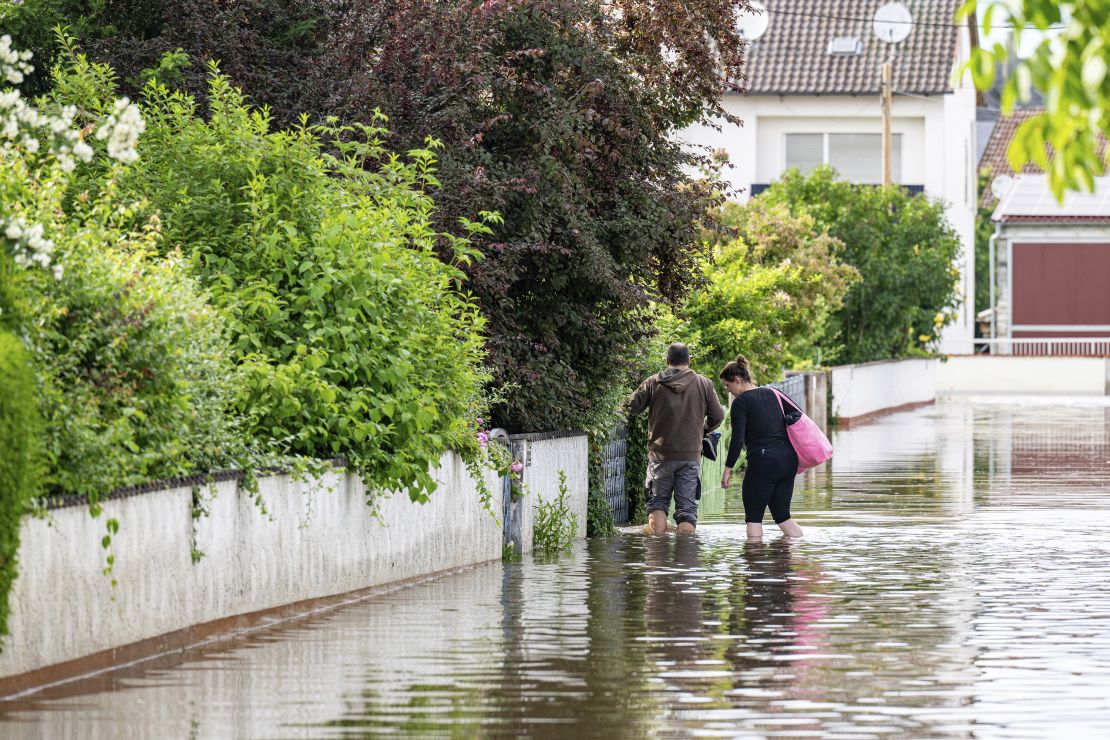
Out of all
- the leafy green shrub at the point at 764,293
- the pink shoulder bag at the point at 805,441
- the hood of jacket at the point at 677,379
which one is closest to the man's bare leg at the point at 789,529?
A: the pink shoulder bag at the point at 805,441

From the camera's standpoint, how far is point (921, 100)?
62562 mm

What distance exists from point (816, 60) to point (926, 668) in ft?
175

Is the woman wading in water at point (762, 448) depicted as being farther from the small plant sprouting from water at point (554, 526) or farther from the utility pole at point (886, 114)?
the utility pole at point (886, 114)

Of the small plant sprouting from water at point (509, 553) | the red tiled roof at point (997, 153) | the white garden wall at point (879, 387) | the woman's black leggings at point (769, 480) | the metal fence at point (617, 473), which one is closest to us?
the small plant sprouting from water at point (509, 553)

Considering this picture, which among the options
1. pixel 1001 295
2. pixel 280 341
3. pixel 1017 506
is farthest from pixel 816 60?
pixel 280 341

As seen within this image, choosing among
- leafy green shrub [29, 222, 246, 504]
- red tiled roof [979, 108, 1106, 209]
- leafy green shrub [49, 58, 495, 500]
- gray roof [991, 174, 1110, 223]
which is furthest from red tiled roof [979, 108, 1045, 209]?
leafy green shrub [29, 222, 246, 504]

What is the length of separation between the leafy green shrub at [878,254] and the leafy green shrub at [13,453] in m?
38.6

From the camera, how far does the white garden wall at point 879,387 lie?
144ft

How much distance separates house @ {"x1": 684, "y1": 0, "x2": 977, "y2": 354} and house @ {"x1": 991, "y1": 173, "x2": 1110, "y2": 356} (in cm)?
469

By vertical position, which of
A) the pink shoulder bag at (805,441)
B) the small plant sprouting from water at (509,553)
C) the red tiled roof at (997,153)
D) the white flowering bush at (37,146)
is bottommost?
the small plant sprouting from water at (509,553)

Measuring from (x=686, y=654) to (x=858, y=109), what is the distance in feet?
173

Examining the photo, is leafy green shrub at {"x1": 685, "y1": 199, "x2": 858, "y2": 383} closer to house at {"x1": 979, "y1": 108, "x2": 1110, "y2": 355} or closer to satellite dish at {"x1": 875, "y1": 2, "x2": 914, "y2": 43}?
satellite dish at {"x1": 875, "y1": 2, "x2": 914, "y2": 43}

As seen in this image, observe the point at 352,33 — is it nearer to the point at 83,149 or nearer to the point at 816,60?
the point at 83,149

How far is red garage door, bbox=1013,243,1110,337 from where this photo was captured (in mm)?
67688
